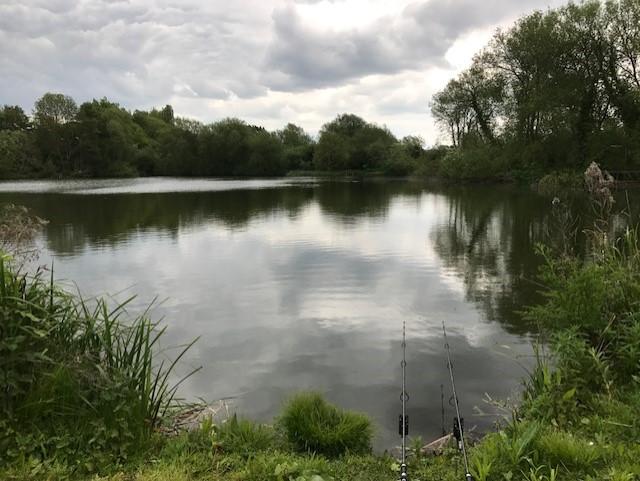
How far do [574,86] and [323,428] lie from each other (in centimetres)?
4584

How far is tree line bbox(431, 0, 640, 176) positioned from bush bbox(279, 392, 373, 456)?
41.1 meters

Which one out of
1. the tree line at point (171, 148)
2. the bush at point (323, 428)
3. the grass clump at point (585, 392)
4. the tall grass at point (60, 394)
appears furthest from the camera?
the tree line at point (171, 148)

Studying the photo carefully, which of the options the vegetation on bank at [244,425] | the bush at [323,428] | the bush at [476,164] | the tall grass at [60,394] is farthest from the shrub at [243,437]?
the bush at [476,164]

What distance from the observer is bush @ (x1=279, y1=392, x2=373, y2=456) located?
4320 millimetres

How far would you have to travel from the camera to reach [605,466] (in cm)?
337

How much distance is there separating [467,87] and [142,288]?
5240cm

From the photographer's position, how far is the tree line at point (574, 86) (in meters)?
41.9

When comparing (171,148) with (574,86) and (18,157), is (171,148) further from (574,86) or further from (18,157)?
(574,86)

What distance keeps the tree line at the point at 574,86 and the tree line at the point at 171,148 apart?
101ft

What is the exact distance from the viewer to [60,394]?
4.01 metres

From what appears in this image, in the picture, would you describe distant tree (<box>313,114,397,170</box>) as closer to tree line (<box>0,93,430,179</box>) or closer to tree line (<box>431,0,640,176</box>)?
tree line (<box>0,93,430,179</box>)

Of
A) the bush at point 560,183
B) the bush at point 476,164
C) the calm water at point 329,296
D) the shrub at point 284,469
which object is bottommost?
the calm water at point 329,296

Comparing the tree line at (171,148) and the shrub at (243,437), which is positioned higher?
the tree line at (171,148)

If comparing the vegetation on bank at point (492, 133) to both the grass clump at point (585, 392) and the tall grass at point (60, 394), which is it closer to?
the grass clump at point (585, 392)
